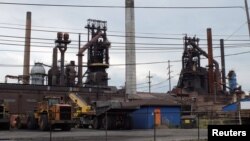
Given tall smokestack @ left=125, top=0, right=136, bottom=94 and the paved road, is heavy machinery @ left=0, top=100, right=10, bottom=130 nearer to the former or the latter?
the paved road

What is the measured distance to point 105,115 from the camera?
136ft

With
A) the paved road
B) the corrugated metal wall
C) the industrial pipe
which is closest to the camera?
the paved road

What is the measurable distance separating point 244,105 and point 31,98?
102 ft

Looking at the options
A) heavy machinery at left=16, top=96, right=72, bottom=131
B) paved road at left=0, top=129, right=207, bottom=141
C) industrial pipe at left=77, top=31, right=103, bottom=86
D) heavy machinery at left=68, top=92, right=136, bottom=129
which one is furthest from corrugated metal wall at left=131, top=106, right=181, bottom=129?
industrial pipe at left=77, top=31, right=103, bottom=86

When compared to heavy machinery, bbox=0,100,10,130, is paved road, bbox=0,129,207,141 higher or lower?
lower

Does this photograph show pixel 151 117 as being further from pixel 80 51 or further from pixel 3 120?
pixel 80 51

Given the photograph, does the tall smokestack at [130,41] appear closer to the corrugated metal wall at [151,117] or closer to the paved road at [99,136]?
the corrugated metal wall at [151,117]

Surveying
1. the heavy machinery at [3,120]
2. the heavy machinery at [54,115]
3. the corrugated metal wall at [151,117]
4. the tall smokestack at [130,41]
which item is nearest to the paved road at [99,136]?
the heavy machinery at [54,115]

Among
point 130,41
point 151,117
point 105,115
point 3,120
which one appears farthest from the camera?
point 130,41

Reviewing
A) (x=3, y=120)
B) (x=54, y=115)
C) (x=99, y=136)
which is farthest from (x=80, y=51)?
(x=99, y=136)

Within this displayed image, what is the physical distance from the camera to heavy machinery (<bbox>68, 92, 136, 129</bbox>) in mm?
42750

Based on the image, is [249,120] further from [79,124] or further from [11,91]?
[11,91]

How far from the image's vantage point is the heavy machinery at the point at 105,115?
140 ft

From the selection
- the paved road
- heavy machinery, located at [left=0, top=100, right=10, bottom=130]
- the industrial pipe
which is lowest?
the paved road
